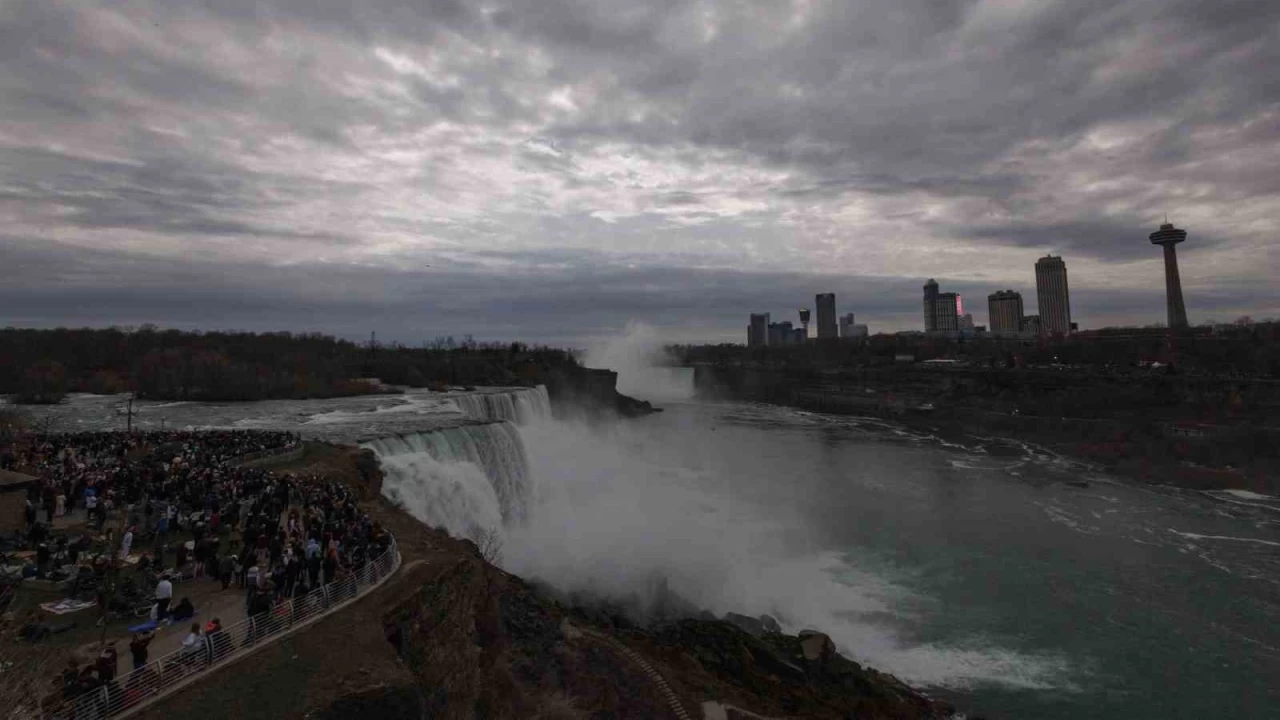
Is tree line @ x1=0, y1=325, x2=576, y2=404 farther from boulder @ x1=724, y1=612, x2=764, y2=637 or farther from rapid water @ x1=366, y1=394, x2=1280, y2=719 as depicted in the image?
boulder @ x1=724, y1=612, x2=764, y2=637

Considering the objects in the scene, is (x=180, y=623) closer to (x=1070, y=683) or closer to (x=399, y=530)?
(x=399, y=530)

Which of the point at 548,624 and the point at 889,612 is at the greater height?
the point at 548,624

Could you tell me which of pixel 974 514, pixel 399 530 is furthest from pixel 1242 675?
pixel 399 530

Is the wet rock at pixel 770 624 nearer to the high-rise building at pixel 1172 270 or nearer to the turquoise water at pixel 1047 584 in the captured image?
the turquoise water at pixel 1047 584

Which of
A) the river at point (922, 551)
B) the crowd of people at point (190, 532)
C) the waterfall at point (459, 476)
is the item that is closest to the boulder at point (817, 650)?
the river at point (922, 551)

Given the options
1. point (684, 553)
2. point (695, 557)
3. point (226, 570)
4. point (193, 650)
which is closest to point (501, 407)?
point (684, 553)

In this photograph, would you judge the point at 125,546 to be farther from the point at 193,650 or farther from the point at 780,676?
the point at 780,676

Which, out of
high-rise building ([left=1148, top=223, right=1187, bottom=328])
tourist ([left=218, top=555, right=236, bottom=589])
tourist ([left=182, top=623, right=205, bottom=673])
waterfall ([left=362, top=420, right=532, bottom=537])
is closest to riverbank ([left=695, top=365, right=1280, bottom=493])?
A: waterfall ([left=362, top=420, right=532, bottom=537])
